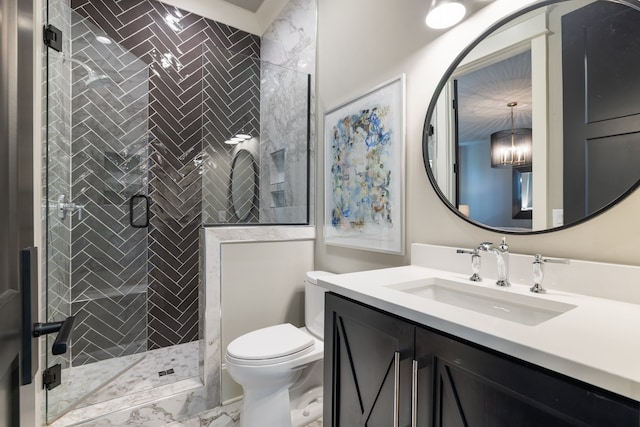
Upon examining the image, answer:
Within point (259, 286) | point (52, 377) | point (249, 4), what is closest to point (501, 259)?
point (259, 286)

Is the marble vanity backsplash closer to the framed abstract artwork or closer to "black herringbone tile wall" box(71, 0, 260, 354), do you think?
the framed abstract artwork

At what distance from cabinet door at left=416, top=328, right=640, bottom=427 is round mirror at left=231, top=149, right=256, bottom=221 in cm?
196

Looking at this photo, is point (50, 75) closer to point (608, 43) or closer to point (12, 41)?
point (12, 41)

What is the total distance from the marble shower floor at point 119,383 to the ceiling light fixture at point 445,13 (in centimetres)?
234

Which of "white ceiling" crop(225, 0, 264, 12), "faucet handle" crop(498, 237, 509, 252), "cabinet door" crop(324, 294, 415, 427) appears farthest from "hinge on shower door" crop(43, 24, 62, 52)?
"faucet handle" crop(498, 237, 509, 252)

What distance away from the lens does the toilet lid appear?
1.52m

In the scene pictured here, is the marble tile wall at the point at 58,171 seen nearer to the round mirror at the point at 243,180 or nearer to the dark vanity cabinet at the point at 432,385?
the round mirror at the point at 243,180

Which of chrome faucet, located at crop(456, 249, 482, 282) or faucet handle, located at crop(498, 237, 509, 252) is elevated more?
faucet handle, located at crop(498, 237, 509, 252)

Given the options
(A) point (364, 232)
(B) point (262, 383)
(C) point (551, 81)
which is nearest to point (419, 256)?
(A) point (364, 232)

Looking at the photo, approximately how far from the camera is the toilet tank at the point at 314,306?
1869 millimetres

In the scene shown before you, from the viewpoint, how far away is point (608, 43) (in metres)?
0.95

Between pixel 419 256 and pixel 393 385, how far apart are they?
0.71 metres

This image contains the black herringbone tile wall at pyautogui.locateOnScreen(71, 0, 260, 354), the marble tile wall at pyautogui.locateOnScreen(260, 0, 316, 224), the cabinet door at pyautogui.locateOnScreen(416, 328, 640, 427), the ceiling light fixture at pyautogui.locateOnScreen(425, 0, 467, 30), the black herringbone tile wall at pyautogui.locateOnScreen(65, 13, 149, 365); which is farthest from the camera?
the black herringbone tile wall at pyautogui.locateOnScreen(71, 0, 260, 354)

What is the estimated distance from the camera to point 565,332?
2.23ft
